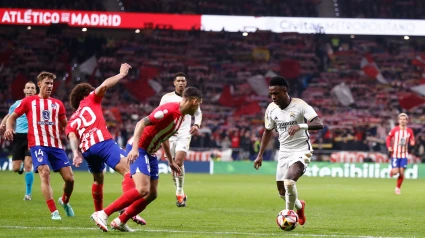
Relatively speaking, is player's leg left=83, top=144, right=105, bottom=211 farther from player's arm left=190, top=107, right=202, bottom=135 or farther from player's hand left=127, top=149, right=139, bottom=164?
player's arm left=190, top=107, right=202, bottom=135

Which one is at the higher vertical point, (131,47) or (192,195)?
(131,47)

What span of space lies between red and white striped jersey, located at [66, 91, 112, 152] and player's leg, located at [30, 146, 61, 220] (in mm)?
1407

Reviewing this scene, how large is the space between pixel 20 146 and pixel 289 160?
8.89 metres

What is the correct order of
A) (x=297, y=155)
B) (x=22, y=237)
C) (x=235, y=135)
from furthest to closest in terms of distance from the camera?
(x=235, y=135), (x=297, y=155), (x=22, y=237)

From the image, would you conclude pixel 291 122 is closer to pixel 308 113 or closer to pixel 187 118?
pixel 308 113

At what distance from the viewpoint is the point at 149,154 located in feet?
35.2

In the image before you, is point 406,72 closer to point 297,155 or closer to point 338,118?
point 338,118

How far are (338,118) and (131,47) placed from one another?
13496 mm

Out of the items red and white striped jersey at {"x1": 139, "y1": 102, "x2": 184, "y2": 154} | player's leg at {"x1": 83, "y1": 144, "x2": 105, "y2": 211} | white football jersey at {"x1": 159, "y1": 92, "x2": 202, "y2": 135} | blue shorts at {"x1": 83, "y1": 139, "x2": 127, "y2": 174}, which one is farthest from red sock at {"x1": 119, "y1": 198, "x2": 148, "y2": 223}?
white football jersey at {"x1": 159, "y1": 92, "x2": 202, "y2": 135}

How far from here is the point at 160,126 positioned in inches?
410

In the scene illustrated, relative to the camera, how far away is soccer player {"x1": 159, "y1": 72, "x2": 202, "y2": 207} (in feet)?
53.6

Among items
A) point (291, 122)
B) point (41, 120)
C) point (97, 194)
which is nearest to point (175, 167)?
point (97, 194)

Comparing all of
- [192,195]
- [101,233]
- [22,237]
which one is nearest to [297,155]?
[101,233]

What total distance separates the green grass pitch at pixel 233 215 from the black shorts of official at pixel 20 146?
103 cm
